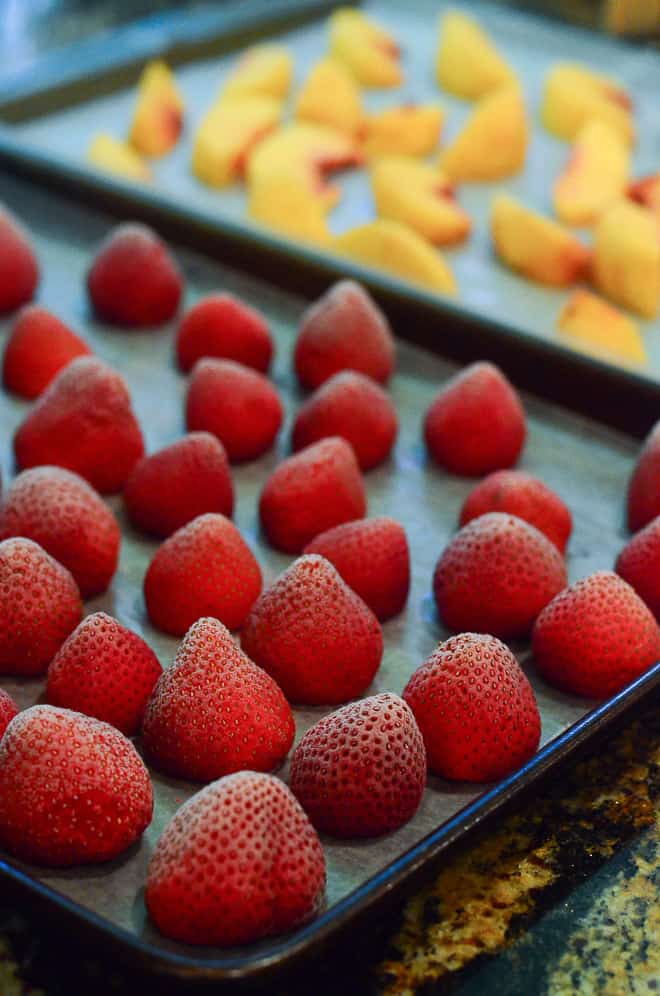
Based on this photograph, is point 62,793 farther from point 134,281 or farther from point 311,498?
point 134,281

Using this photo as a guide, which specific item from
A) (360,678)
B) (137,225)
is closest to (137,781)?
(360,678)

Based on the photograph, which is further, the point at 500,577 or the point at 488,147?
the point at 488,147

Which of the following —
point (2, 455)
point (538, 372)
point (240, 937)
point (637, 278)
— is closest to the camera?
point (240, 937)

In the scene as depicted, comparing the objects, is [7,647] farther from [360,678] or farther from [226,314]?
[226,314]

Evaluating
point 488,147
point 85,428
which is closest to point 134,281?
point 85,428

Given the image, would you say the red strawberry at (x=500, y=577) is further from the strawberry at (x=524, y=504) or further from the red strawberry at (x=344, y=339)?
the red strawberry at (x=344, y=339)

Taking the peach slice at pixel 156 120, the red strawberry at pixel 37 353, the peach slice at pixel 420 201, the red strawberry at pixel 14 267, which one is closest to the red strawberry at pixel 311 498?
the red strawberry at pixel 37 353

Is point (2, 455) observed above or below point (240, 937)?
below
